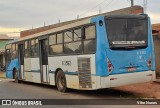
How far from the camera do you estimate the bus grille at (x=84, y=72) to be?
13.7 metres

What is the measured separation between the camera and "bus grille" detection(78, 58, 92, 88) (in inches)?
541

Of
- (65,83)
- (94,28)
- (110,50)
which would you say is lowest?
Answer: (65,83)

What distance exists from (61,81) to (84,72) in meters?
2.55

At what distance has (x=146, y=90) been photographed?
1525 cm

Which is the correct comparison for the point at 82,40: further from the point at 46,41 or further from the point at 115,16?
the point at 46,41

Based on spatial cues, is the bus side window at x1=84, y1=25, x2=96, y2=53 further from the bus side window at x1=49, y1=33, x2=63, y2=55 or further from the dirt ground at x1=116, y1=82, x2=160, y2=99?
the dirt ground at x1=116, y1=82, x2=160, y2=99

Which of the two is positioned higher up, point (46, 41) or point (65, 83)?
point (46, 41)

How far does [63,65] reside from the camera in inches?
627

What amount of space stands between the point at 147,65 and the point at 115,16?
2.26 meters

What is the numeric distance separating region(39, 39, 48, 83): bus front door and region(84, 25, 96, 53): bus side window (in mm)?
4466

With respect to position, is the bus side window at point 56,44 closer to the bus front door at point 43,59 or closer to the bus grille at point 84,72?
the bus front door at point 43,59

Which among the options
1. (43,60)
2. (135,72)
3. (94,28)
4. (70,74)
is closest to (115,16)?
(94,28)

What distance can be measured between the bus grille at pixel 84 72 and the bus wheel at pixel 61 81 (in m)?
1.73

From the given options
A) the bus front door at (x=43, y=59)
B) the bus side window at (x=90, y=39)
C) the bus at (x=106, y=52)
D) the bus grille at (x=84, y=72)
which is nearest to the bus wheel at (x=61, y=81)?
the bus at (x=106, y=52)
